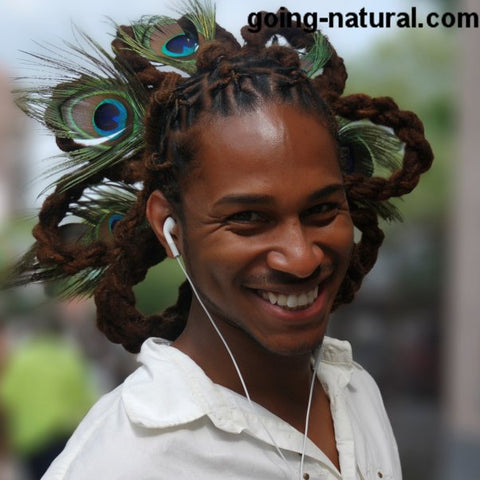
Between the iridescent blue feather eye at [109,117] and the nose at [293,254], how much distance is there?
0.53 metres

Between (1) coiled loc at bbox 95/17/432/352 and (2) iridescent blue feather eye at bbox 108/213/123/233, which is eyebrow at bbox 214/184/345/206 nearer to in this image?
(1) coiled loc at bbox 95/17/432/352

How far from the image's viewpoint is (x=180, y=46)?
7.43ft

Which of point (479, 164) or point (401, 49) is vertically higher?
point (401, 49)

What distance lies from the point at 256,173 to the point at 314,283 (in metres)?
0.26

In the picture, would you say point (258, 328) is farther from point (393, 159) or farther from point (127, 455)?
point (393, 159)

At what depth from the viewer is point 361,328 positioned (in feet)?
30.8

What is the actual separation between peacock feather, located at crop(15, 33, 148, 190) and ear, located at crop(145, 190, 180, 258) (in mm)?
177

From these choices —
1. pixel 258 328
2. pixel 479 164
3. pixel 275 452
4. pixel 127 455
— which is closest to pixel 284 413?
pixel 275 452

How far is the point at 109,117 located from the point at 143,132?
10 centimetres

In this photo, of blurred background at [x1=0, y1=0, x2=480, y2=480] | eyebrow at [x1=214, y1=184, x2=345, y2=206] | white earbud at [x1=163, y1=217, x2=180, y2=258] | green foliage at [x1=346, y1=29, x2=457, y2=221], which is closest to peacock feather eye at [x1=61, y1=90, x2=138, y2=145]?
white earbud at [x1=163, y1=217, x2=180, y2=258]

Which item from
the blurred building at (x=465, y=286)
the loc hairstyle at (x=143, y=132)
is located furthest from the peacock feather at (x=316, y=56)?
the blurred building at (x=465, y=286)

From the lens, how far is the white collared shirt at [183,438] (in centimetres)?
188

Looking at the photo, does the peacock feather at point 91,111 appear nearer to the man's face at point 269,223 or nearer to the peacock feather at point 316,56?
the man's face at point 269,223

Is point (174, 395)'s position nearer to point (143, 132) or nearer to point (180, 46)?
point (143, 132)
